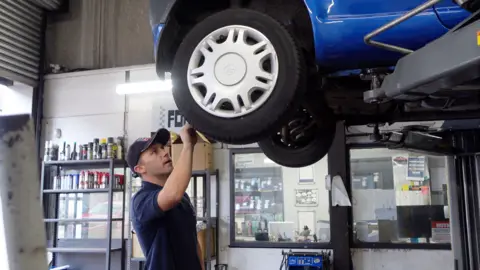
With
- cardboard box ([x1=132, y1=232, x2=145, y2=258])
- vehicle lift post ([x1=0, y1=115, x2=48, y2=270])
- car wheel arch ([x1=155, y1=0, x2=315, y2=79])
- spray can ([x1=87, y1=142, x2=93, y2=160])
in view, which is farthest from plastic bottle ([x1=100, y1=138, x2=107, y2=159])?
vehicle lift post ([x1=0, y1=115, x2=48, y2=270])

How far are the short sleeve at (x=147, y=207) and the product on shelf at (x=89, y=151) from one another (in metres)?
3.58

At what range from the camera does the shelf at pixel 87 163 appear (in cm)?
564

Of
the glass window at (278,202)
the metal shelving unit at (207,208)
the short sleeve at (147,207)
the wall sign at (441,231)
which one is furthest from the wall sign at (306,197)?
the short sleeve at (147,207)

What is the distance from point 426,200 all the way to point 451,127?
8.98 feet

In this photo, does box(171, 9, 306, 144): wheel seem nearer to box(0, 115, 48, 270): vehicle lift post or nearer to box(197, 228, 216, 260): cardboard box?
box(0, 115, 48, 270): vehicle lift post

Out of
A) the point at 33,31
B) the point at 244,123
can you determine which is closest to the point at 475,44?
the point at 244,123

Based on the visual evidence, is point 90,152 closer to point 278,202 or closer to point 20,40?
point 20,40

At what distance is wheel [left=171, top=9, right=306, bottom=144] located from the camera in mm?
1666

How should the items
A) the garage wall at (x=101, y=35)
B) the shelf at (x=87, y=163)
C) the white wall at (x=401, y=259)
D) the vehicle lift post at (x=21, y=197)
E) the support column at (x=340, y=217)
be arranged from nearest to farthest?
the vehicle lift post at (x=21, y=197) → the white wall at (x=401, y=259) → the support column at (x=340, y=217) → the shelf at (x=87, y=163) → the garage wall at (x=101, y=35)

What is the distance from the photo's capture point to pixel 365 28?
1.58 meters

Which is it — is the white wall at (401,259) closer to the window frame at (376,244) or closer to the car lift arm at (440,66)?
the window frame at (376,244)

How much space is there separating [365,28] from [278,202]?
13.3 feet

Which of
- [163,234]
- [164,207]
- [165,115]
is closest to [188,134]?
[164,207]

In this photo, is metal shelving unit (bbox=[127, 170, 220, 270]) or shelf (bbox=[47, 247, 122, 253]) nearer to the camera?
metal shelving unit (bbox=[127, 170, 220, 270])
